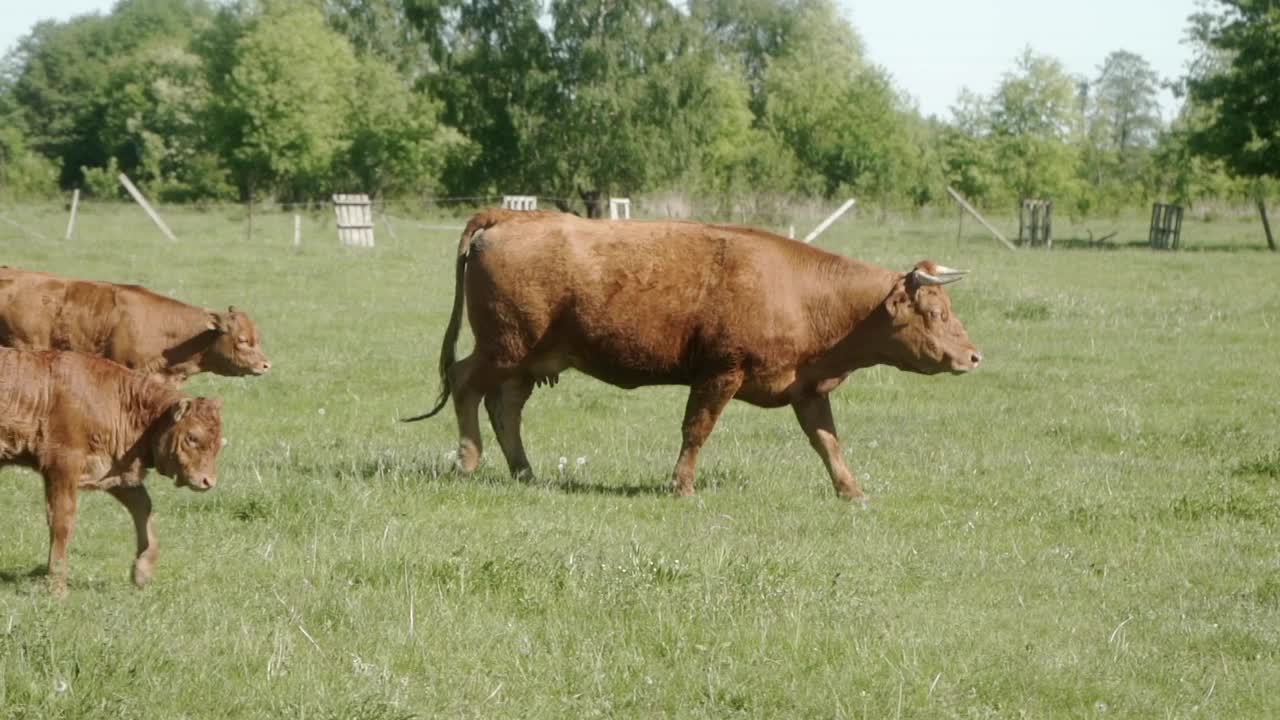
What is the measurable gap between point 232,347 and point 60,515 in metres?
5.94

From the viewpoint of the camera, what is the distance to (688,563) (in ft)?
27.1

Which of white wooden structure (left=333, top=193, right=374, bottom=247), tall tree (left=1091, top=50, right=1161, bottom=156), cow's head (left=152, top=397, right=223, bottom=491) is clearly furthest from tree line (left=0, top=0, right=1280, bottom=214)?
tall tree (left=1091, top=50, right=1161, bottom=156)

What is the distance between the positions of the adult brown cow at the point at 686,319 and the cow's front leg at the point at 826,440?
0.01m

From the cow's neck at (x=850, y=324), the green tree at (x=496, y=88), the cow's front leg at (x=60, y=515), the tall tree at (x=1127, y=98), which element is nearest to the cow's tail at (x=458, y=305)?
the cow's neck at (x=850, y=324)

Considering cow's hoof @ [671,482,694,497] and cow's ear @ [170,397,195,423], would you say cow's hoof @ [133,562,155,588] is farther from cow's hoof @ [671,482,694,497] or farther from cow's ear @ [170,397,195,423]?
cow's hoof @ [671,482,694,497]

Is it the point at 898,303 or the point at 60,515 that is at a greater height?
the point at 898,303

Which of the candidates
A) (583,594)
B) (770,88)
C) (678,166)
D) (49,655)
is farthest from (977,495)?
(770,88)

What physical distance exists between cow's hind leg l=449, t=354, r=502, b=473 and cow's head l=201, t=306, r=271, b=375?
2757mm

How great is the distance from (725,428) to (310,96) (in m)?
62.3

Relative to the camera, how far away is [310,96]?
73.2 m

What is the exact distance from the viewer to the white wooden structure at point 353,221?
4058 cm

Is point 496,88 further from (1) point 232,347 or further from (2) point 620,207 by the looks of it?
(1) point 232,347

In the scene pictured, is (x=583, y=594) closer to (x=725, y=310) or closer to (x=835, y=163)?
(x=725, y=310)

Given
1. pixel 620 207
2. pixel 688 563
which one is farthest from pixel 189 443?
pixel 620 207
